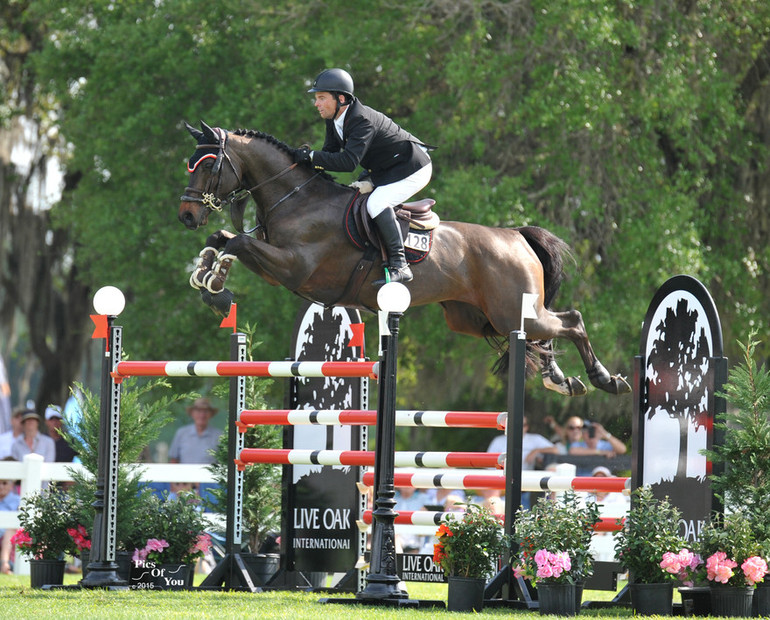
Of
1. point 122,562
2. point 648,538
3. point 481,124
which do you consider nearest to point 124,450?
point 122,562

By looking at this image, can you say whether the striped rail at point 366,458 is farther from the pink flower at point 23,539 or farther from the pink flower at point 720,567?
the pink flower at point 23,539

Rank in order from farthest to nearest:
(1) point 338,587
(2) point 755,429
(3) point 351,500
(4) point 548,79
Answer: (4) point 548,79 → (3) point 351,500 → (1) point 338,587 → (2) point 755,429

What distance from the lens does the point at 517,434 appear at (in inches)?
261

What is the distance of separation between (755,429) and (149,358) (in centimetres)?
1123

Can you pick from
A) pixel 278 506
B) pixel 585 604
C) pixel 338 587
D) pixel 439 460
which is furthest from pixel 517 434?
pixel 278 506

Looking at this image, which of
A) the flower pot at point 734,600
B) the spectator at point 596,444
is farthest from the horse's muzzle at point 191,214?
the spectator at point 596,444

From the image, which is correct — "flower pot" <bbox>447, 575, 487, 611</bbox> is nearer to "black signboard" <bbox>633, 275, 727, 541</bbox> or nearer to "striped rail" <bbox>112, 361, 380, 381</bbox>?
"black signboard" <bbox>633, 275, 727, 541</bbox>

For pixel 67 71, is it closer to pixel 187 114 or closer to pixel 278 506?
pixel 187 114

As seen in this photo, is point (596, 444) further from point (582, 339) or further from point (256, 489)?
point (256, 489)

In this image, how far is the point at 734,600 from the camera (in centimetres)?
625

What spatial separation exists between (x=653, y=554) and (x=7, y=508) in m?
6.53

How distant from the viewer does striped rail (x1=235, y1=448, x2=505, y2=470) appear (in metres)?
6.90

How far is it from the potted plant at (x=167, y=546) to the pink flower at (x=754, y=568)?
3.44 meters

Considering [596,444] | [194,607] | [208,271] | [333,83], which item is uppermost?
[333,83]
